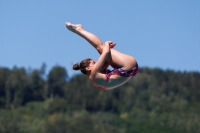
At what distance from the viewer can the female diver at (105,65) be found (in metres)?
16.9

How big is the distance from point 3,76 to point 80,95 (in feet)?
56.2

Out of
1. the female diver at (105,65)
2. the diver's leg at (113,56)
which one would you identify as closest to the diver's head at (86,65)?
the female diver at (105,65)

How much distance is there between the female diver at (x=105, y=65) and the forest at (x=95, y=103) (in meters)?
95.8

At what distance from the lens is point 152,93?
154 meters

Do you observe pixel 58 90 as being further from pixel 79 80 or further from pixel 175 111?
pixel 175 111

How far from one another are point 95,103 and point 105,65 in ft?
428

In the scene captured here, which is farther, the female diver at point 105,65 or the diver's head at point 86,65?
the diver's head at point 86,65

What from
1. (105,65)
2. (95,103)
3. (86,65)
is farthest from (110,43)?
(95,103)

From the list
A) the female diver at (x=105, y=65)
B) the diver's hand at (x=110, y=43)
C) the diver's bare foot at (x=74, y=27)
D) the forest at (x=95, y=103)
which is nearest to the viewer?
the female diver at (x=105, y=65)

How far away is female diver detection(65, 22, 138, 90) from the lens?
664 inches

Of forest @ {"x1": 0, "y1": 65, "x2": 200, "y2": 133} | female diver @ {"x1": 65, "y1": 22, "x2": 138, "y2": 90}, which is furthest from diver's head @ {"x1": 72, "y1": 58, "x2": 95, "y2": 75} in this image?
forest @ {"x1": 0, "y1": 65, "x2": 200, "y2": 133}

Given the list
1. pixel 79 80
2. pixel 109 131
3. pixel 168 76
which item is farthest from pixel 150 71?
pixel 109 131

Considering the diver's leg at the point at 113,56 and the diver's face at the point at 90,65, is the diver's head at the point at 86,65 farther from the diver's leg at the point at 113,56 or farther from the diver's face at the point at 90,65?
the diver's leg at the point at 113,56

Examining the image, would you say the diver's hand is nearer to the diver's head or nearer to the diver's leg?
the diver's leg
